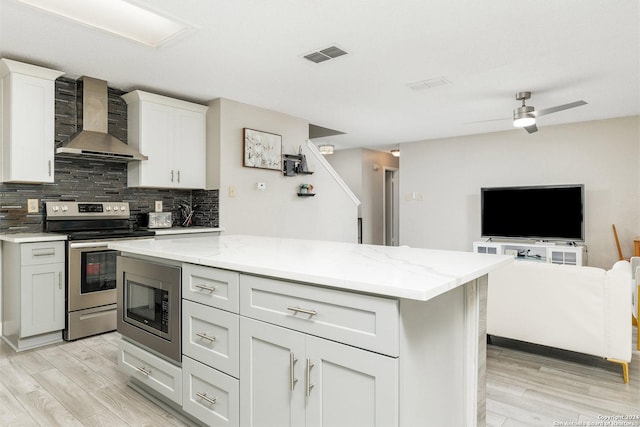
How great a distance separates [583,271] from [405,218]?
16.2 ft

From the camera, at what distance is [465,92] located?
423 centimetres

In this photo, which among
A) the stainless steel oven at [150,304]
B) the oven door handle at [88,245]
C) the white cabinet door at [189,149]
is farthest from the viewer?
the white cabinet door at [189,149]

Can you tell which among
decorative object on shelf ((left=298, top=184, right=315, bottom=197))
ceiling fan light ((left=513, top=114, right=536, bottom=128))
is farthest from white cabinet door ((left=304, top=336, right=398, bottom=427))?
decorative object on shelf ((left=298, top=184, right=315, bottom=197))

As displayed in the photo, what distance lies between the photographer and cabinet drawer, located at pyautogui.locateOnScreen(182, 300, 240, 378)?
168 centimetres

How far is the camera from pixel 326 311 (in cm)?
134

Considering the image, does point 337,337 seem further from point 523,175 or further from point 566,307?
point 523,175

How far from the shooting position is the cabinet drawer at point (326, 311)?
119 centimetres

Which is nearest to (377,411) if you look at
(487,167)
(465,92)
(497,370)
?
(497,370)

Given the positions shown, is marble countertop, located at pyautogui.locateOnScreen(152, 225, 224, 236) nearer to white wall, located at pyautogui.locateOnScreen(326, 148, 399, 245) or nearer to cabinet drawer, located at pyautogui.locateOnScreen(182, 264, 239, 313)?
cabinet drawer, located at pyautogui.locateOnScreen(182, 264, 239, 313)

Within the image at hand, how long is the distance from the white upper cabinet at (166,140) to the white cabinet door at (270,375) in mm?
3057

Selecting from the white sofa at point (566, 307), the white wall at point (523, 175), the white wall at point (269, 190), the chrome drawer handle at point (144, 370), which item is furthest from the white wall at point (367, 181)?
the chrome drawer handle at point (144, 370)

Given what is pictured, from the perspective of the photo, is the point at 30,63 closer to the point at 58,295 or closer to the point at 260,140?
the point at 58,295

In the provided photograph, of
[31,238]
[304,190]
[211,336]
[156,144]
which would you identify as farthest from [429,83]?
[31,238]

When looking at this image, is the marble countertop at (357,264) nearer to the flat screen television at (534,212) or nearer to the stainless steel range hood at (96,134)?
the stainless steel range hood at (96,134)
